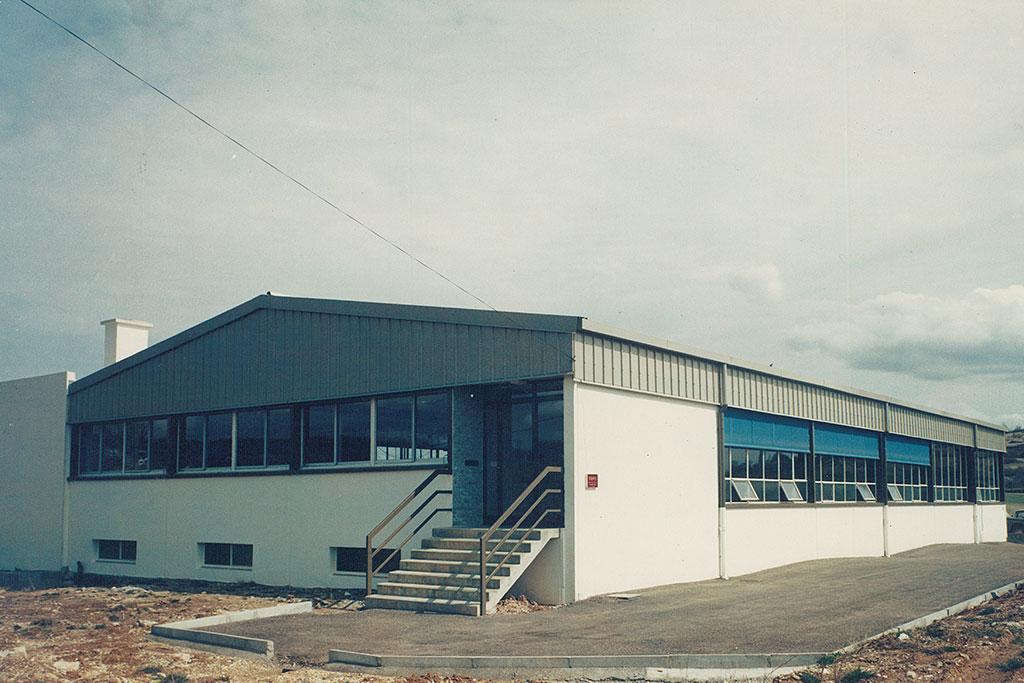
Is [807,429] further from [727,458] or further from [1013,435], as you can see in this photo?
[1013,435]

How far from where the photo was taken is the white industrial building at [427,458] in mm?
16594

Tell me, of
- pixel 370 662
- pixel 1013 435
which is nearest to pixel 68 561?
pixel 370 662

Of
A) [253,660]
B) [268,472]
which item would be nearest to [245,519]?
[268,472]

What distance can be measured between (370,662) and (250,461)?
1145 centimetres

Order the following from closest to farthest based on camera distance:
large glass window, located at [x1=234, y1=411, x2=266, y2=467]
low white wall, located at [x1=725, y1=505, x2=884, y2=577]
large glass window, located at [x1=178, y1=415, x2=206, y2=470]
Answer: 1. low white wall, located at [x1=725, y1=505, x2=884, y2=577]
2. large glass window, located at [x1=234, y1=411, x2=266, y2=467]
3. large glass window, located at [x1=178, y1=415, x2=206, y2=470]

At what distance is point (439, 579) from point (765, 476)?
9.95m

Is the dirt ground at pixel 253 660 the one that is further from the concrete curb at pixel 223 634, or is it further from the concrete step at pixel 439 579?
the concrete step at pixel 439 579

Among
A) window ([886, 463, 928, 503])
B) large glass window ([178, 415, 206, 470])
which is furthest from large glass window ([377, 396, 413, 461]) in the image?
window ([886, 463, 928, 503])

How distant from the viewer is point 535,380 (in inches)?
669

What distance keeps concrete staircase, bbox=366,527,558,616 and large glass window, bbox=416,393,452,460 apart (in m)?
1.92

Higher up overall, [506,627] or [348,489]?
[348,489]

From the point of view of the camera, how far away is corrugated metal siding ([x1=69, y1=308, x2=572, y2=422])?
56.2 feet

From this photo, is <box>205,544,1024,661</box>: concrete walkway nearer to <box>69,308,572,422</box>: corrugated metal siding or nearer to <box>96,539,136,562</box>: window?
<box>69,308,572,422</box>: corrugated metal siding

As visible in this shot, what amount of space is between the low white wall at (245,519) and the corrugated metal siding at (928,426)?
695 inches
